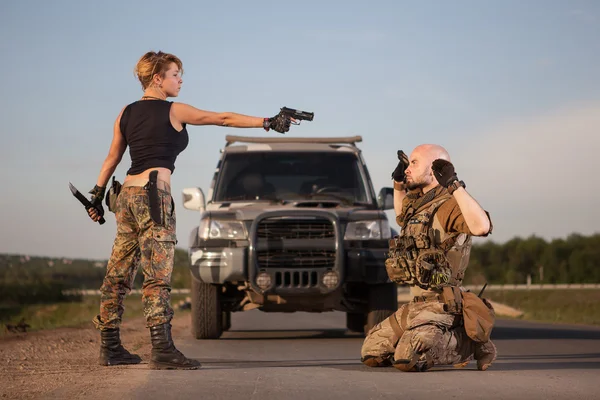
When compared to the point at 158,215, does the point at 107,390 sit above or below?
below

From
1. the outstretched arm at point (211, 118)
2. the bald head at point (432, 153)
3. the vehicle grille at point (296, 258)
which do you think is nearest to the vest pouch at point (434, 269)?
the bald head at point (432, 153)

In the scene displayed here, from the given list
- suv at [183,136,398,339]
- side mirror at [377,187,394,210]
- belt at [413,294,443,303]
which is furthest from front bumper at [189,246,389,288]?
belt at [413,294,443,303]

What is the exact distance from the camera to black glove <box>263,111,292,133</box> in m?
7.91

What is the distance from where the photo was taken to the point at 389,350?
27.2 feet

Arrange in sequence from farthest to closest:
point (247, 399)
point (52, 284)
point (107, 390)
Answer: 1. point (52, 284)
2. point (107, 390)
3. point (247, 399)

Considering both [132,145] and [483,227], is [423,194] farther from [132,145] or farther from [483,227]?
[132,145]

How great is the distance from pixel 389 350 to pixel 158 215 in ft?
6.44

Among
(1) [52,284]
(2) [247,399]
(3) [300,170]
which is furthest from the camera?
(1) [52,284]

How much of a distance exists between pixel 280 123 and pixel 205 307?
4.86 m

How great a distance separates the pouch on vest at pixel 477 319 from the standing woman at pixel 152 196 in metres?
1.79

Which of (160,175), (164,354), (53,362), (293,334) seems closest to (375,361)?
(164,354)

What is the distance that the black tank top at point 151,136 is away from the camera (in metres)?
8.17

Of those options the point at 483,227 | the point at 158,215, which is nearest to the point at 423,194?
the point at 483,227

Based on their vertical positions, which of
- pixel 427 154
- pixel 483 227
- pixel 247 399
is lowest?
pixel 247 399
